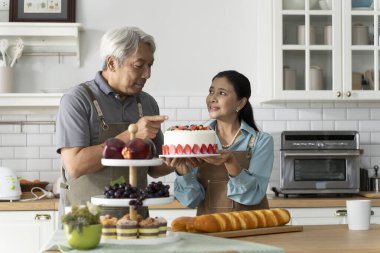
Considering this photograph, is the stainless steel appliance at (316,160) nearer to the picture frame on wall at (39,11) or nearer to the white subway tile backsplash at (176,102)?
the white subway tile backsplash at (176,102)

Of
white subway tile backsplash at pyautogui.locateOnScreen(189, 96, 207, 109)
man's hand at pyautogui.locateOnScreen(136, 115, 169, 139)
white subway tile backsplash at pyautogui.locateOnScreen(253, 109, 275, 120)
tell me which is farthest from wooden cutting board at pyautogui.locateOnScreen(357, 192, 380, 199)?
man's hand at pyautogui.locateOnScreen(136, 115, 169, 139)

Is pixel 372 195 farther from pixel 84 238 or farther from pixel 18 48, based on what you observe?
pixel 84 238

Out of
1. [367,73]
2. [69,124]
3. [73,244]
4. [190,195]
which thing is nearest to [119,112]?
[69,124]

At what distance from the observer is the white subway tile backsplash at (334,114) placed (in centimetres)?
547

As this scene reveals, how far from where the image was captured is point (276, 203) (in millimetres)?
4746

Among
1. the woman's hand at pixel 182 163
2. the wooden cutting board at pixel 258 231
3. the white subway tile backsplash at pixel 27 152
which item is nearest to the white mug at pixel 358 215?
the wooden cutting board at pixel 258 231

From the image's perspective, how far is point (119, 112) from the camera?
10.5 ft

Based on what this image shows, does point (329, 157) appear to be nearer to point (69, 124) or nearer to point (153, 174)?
point (153, 174)

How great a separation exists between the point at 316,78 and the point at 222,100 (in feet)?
5.58

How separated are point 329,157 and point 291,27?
0.93 m

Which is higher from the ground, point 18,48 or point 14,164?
point 18,48

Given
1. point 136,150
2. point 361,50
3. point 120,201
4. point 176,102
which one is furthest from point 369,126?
point 120,201

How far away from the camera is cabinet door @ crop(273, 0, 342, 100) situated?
516 cm

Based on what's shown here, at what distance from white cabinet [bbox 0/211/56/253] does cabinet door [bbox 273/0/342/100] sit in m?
1.77
